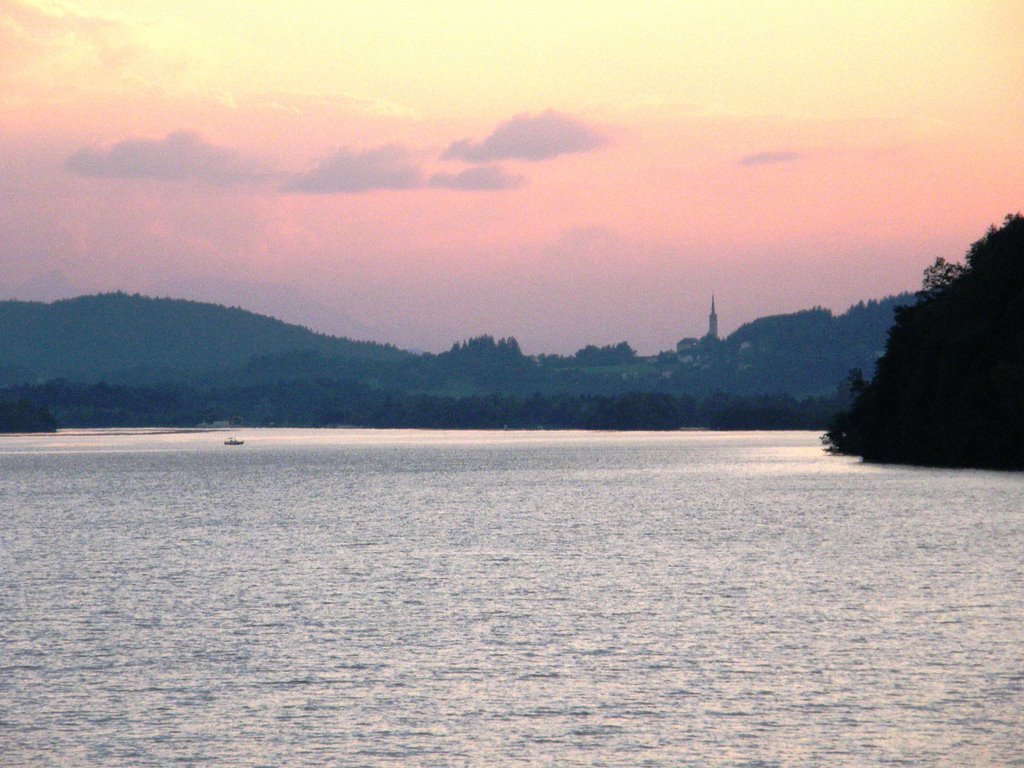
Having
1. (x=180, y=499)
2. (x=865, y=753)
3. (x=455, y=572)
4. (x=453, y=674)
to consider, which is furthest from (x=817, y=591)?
(x=180, y=499)

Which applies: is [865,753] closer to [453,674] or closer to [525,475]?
[453,674]

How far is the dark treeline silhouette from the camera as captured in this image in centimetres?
13650

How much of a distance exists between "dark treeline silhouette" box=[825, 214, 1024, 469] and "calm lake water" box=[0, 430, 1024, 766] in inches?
1428

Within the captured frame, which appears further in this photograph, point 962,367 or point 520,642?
point 962,367

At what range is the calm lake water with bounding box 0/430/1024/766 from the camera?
3312 centimetres

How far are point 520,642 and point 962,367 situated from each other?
104991mm

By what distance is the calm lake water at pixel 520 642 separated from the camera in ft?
109

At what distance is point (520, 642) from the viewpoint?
157ft

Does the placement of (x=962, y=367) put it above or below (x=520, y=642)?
above

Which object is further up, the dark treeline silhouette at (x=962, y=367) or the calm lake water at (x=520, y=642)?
the dark treeline silhouette at (x=962, y=367)

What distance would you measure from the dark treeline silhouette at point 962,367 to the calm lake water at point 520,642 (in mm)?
36259

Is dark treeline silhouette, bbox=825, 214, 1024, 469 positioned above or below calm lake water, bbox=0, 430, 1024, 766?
above

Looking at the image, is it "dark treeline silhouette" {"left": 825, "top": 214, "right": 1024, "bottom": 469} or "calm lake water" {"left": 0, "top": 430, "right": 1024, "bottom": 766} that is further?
"dark treeline silhouette" {"left": 825, "top": 214, "right": 1024, "bottom": 469}

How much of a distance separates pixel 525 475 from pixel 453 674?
151 metres
